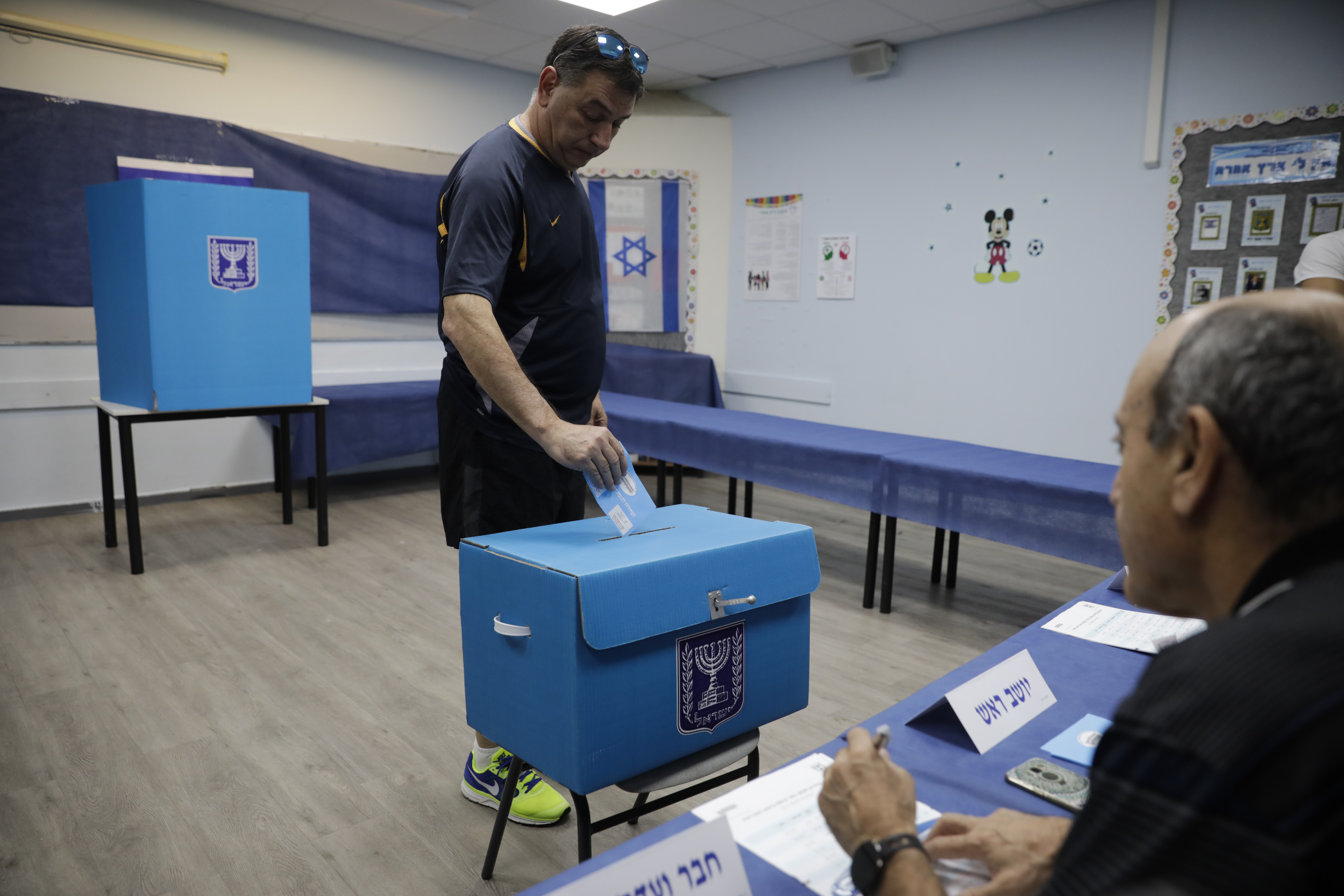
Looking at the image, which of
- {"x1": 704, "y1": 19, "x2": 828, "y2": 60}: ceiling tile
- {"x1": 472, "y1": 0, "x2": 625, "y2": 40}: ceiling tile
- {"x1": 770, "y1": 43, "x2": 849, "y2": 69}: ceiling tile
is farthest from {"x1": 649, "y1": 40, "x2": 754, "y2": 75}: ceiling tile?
{"x1": 472, "y1": 0, "x2": 625, "y2": 40}: ceiling tile

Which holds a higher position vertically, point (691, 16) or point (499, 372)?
point (691, 16)

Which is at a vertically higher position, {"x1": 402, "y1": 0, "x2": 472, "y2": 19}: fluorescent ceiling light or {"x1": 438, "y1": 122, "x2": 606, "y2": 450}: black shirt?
{"x1": 402, "y1": 0, "x2": 472, "y2": 19}: fluorescent ceiling light

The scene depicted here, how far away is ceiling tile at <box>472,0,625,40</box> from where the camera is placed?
3896mm

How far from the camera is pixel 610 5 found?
12.7 feet

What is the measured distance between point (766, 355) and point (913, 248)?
1.18 metres

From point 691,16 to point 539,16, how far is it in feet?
2.39

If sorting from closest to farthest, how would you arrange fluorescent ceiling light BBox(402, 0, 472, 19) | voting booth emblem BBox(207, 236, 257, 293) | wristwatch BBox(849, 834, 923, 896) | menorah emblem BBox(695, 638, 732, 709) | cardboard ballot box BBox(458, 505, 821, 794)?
wristwatch BBox(849, 834, 923, 896) < cardboard ballot box BBox(458, 505, 821, 794) < menorah emblem BBox(695, 638, 732, 709) < voting booth emblem BBox(207, 236, 257, 293) < fluorescent ceiling light BBox(402, 0, 472, 19)

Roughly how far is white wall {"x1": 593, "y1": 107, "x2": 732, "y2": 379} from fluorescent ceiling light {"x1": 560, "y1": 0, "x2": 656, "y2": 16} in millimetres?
1233

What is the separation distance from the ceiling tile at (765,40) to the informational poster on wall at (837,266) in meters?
1.02

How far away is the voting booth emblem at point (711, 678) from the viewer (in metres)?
1.10

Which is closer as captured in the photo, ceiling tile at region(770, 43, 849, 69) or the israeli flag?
ceiling tile at region(770, 43, 849, 69)

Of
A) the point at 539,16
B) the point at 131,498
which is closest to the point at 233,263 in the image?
the point at 131,498

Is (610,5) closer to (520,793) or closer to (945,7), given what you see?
(945,7)

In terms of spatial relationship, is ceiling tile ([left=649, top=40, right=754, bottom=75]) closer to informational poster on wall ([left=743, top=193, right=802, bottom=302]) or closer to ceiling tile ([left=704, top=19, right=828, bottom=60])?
ceiling tile ([left=704, top=19, right=828, bottom=60])
